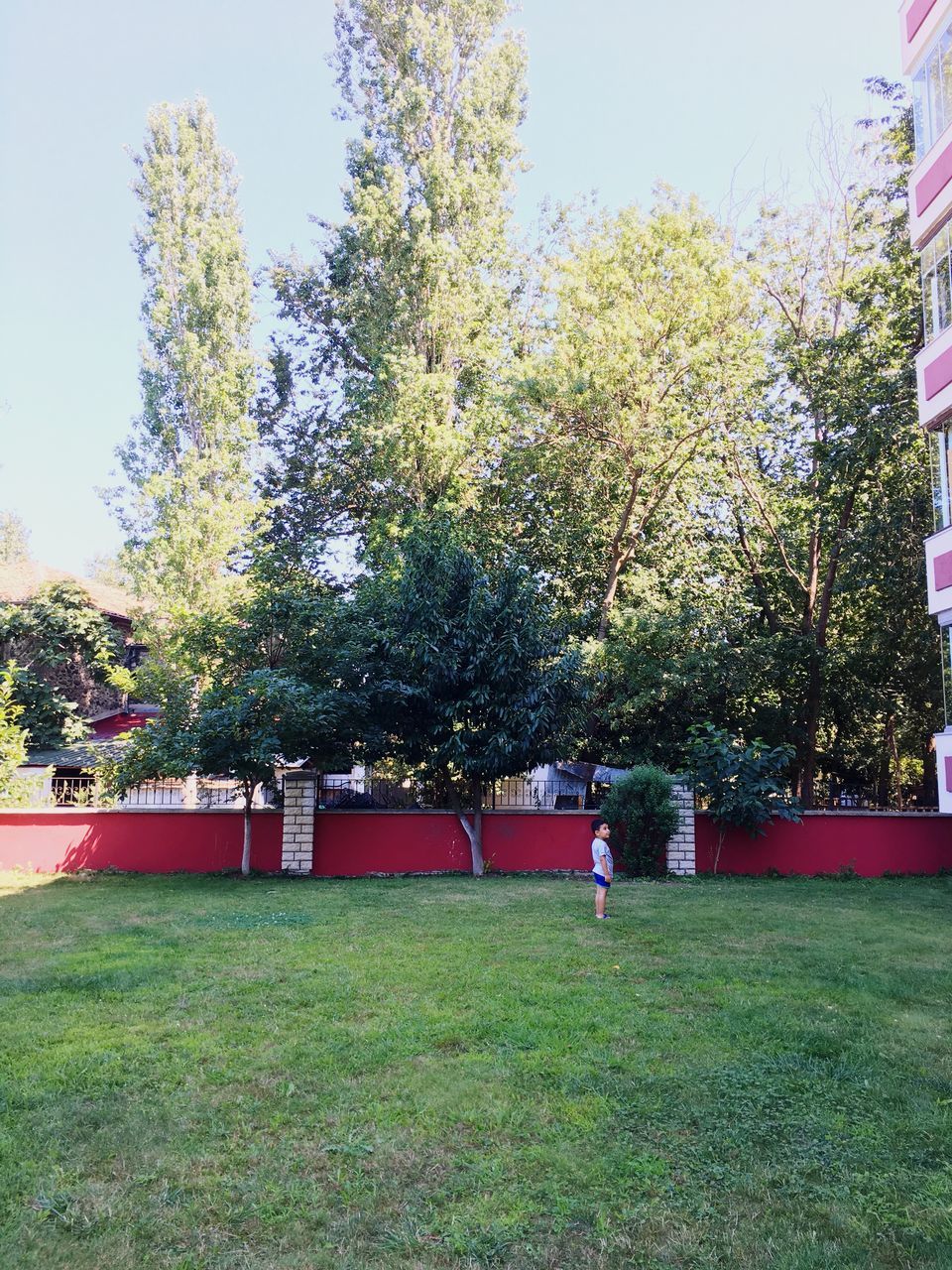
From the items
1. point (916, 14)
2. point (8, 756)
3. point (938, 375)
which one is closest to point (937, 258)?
point (938, 375)

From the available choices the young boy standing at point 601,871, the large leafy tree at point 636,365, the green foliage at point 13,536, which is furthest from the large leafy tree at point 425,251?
the green foliage at point 13,536

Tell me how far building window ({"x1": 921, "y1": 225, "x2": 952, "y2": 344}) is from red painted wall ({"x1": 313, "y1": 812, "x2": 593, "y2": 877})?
9601 millimetres

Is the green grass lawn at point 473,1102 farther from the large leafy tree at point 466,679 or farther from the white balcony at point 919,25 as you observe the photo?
the white balcony at point 919,25

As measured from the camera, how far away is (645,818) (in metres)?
15.3

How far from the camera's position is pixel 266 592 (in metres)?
16.4

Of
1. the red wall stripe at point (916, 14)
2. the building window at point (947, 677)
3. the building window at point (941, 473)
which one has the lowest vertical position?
the building window at point (947, 677)

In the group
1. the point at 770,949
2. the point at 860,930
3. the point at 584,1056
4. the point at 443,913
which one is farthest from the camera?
the point at 443,913

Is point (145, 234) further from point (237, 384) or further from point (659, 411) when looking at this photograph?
point (659, 411)

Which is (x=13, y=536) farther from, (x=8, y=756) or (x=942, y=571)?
(x=942, y=571)

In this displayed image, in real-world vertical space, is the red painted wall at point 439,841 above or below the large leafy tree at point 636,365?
below

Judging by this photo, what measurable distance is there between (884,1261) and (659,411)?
1880 cm

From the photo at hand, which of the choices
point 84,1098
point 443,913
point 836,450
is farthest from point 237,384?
point 84,1098

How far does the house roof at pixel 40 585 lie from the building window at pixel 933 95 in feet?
70.8

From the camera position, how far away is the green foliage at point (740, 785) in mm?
15328
